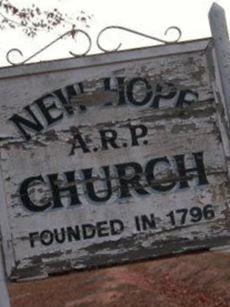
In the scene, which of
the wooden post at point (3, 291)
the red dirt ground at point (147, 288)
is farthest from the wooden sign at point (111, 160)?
the red dirt ground at point (147, 288)

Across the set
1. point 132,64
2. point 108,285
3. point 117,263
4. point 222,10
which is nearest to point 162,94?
point 132,64

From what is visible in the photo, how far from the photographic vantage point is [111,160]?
190 inches

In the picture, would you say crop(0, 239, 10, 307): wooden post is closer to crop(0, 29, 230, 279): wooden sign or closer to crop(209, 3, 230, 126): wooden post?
crop(0, 29, 230, 279): wooden sign

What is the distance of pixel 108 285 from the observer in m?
25.3

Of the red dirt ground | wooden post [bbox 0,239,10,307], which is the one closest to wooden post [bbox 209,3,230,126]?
wooden post [bbox 0,239,10,307]

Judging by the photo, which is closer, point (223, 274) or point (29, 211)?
point (29, 211)

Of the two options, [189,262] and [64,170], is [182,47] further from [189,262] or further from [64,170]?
[189,262]

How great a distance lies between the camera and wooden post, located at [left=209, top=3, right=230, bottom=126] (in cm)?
489

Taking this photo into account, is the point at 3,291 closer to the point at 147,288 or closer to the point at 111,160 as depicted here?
the point at 111,160

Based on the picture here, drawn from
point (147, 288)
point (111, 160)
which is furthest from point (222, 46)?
point (147, 288)

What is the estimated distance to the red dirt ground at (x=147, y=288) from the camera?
20797mm

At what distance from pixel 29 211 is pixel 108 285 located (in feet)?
68.1

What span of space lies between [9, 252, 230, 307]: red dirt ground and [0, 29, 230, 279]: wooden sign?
1321 cm

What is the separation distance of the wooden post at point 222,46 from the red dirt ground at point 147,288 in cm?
1326
